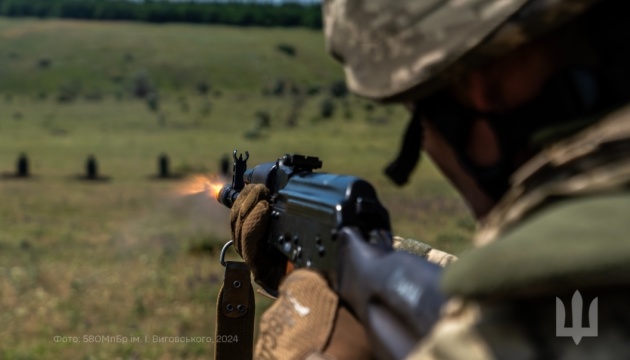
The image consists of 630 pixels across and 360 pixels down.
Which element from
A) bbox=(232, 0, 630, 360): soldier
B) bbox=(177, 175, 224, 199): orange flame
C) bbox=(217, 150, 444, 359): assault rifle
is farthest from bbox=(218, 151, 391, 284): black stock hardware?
bbox=(177, 175, 224, 199): orange flame

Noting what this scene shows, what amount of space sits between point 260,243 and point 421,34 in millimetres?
Result: 1535

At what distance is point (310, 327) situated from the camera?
190 centimetres

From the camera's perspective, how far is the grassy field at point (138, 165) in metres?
10.5

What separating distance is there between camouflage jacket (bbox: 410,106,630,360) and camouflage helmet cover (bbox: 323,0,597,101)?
0.18 m

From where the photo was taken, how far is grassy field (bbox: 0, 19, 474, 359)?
10484 mm

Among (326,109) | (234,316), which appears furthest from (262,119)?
(234,316)

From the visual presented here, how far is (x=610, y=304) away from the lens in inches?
47.3

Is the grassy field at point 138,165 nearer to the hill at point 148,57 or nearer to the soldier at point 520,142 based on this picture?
the hill at point 148,57

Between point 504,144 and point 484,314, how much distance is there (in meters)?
0.31

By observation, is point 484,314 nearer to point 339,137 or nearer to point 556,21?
point 556,21

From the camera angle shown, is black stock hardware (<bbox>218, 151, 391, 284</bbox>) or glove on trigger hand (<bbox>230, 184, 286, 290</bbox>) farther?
glove on trigger hand (<bbox>230, 184, 286, 290</bbox>)

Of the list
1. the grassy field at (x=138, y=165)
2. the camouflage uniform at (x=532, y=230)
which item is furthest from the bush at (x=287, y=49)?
the camouflage uniform at (x=532, y=230)

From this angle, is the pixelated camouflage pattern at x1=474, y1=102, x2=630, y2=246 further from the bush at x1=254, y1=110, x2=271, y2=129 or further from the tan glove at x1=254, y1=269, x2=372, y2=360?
the bush at x1=254, y1=110, x2=271, y2=129

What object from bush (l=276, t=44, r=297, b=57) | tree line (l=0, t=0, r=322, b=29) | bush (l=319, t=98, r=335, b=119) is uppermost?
tree line (l=0, t=0, r=322, b=29)
